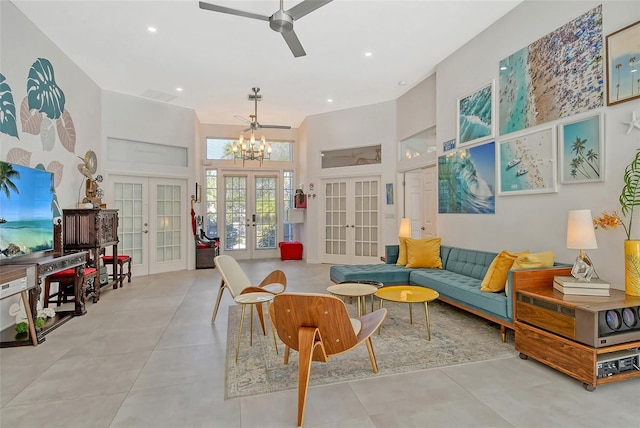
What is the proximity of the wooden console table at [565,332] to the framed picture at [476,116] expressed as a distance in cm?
230

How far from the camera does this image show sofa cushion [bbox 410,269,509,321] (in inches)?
124

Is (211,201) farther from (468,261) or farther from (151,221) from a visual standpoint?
(468,261)

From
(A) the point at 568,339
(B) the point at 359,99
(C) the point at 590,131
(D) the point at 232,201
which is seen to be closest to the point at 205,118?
(D) the point at 232,201

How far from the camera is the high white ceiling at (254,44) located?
12.4 feet

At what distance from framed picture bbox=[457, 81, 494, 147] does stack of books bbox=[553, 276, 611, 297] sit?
85.1 inches

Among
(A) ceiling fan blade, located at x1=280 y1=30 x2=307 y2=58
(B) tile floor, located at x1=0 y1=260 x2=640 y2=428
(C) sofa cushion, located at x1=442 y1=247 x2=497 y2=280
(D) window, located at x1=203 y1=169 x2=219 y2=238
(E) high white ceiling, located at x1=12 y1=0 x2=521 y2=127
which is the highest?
(E) high white ceiling, located at x1=12 y1=0 x2=521 y2=127

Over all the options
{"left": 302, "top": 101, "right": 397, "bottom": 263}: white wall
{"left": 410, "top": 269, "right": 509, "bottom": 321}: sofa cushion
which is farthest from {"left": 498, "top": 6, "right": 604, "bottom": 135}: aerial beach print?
{"left": 302, "top": 101, "right": 397, "bottom": 263}: white wall

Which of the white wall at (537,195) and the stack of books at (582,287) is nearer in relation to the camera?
the stack of books at (582,287)

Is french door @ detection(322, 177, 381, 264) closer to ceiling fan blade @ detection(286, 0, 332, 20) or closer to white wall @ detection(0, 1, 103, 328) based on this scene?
ceiling fan blade @ detection(286, 0, 332, 20)

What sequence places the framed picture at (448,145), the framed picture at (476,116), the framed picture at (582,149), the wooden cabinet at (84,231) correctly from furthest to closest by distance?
the framed picture at (448,145) → the wooden cabinet at (84,231) → the framed picture at (476,116) → the framed picture at (582,149)

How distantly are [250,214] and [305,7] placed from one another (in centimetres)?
655

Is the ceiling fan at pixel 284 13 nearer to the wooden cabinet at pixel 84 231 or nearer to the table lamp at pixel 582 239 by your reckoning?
the table lamp at pixel 582 239

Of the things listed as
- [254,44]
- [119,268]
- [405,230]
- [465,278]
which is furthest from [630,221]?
[119,268]

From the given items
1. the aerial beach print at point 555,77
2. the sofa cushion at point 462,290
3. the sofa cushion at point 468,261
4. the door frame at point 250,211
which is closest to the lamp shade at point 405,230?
the sofa cushion at point 468,261
